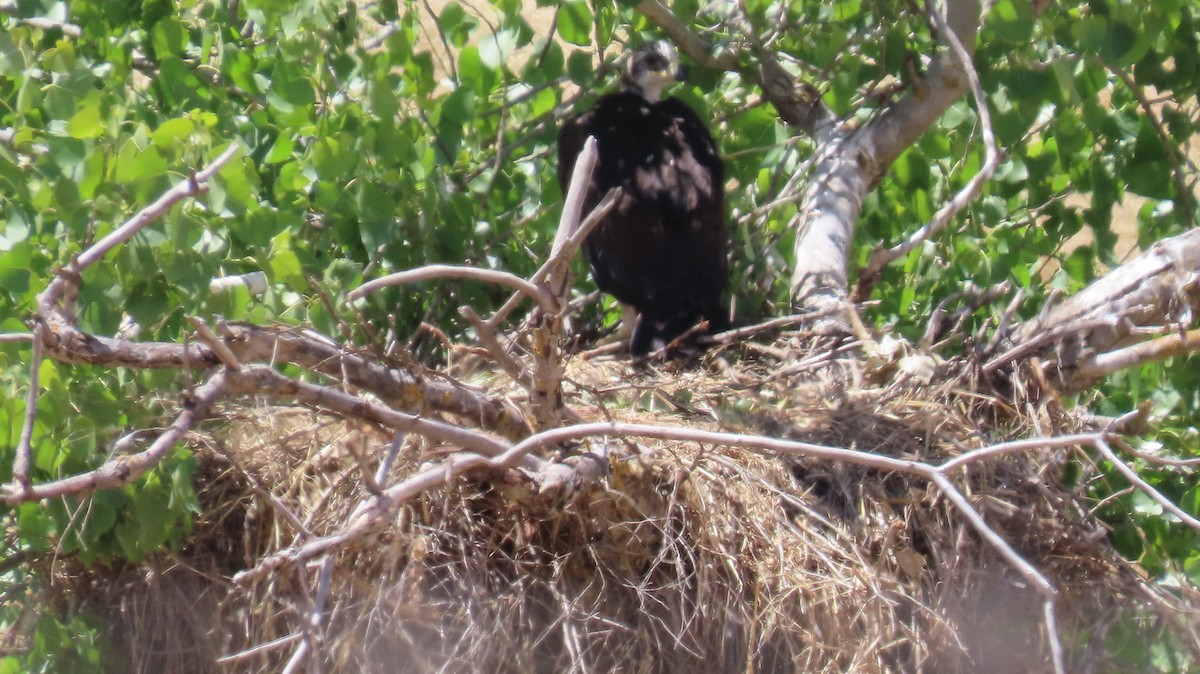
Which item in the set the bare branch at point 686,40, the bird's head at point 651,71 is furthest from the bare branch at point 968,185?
the bird's head at point 651,71

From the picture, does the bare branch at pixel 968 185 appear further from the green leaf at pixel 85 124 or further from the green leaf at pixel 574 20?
the green leaf at pixel 85 124

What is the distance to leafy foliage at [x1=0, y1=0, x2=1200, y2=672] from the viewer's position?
2223 mm

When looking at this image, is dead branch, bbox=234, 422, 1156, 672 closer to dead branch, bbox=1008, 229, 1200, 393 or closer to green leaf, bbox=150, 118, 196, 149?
green leaf, bbox=150, 118, 196, 149

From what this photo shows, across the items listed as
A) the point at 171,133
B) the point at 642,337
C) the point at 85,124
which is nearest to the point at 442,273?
the point at 171,133

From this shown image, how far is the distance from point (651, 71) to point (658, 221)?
862 mm

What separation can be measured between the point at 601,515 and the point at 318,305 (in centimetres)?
76

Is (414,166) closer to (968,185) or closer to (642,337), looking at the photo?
(642,337)

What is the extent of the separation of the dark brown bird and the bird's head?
0.39m

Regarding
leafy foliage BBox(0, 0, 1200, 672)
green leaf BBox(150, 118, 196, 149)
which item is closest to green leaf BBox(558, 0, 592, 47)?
leafy foliage BBox(0, 0, 1200, 672)

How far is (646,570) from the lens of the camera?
2.64m

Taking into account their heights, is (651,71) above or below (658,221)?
above

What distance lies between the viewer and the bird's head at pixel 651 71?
454cm

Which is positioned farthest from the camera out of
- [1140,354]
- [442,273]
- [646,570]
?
[1140,354]

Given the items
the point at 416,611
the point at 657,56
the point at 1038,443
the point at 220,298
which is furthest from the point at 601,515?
the point at 657,56
